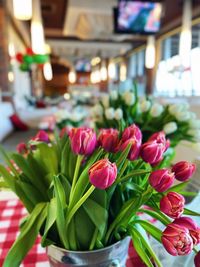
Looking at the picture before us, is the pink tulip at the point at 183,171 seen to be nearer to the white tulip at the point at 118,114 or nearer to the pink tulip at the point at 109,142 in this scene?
the pink tulip at the point at 109,142

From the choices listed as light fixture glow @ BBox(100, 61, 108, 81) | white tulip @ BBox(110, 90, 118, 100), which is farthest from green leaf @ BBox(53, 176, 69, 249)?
light fixture glow @ BBox(100, 61, 108, 81)

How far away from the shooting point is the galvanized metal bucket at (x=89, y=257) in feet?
1.36

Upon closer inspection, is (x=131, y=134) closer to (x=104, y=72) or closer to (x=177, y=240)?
(x=177, y=240)

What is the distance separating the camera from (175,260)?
492 mm

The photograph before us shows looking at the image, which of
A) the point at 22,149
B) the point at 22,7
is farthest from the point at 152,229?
the point at 22,7

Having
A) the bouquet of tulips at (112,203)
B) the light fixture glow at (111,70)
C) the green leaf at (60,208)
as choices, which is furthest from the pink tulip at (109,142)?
the light fixture glow at (111,70)

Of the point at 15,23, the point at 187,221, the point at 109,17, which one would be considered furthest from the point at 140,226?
the point at 15,23

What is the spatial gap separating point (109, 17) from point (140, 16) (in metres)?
0.99

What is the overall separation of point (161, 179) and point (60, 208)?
0.18 metres

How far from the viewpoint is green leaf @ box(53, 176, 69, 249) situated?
0.40m

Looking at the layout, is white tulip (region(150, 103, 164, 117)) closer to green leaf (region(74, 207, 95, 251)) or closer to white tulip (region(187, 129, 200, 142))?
white tulip (region(187, 129, 200, 142))

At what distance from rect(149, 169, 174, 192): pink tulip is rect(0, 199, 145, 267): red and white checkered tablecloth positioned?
0.84 feet

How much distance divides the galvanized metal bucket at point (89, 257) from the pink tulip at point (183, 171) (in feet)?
0.52

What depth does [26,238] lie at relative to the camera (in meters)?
0.43
